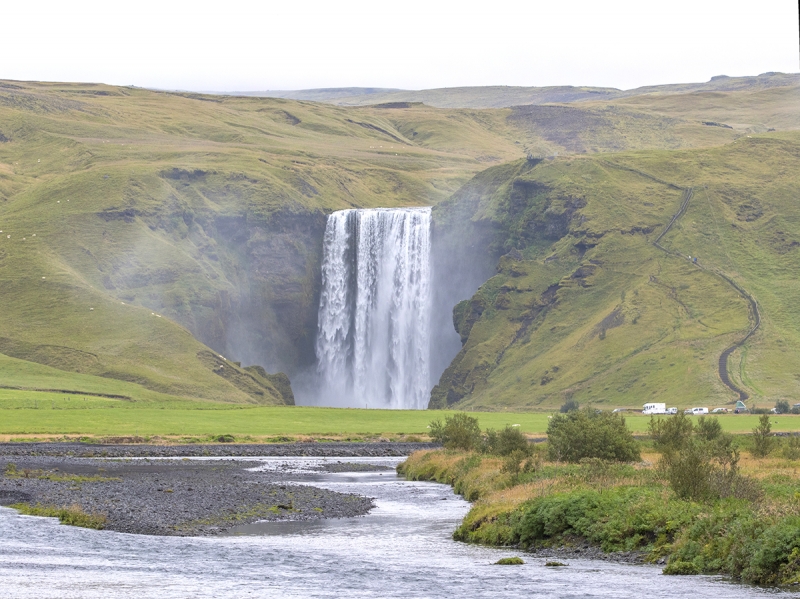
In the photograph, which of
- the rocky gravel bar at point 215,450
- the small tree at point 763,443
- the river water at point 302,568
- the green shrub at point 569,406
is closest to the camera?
the river water at point 302,568

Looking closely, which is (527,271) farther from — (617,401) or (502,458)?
(502,458)

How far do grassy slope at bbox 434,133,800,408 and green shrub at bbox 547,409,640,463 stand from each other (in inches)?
3504

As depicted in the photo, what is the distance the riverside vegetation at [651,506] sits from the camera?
3334cm

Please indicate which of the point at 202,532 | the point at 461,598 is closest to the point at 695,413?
the point at 202,532

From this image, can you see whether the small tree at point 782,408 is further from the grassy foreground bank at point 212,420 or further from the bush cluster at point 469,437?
the bush cluster at point 469,437

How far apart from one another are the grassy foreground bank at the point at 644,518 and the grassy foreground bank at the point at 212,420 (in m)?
64.0

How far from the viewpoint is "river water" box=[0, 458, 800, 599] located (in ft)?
109

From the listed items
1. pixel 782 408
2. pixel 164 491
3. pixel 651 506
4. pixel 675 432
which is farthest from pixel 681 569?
pixel 782 408

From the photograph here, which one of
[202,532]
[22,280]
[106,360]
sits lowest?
[202,532]

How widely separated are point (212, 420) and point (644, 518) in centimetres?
9539

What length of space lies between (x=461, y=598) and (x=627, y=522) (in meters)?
9.64

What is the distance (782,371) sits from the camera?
15788 cm

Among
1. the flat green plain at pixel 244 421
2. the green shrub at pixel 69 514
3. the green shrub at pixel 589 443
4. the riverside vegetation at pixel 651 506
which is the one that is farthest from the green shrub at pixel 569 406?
the green shrub at pixel 69 514

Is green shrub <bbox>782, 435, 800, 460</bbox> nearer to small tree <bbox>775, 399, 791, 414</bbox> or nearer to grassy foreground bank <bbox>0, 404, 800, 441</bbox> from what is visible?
grassy foreground bank <bbox>0, 404, 800, 441</bbox>
